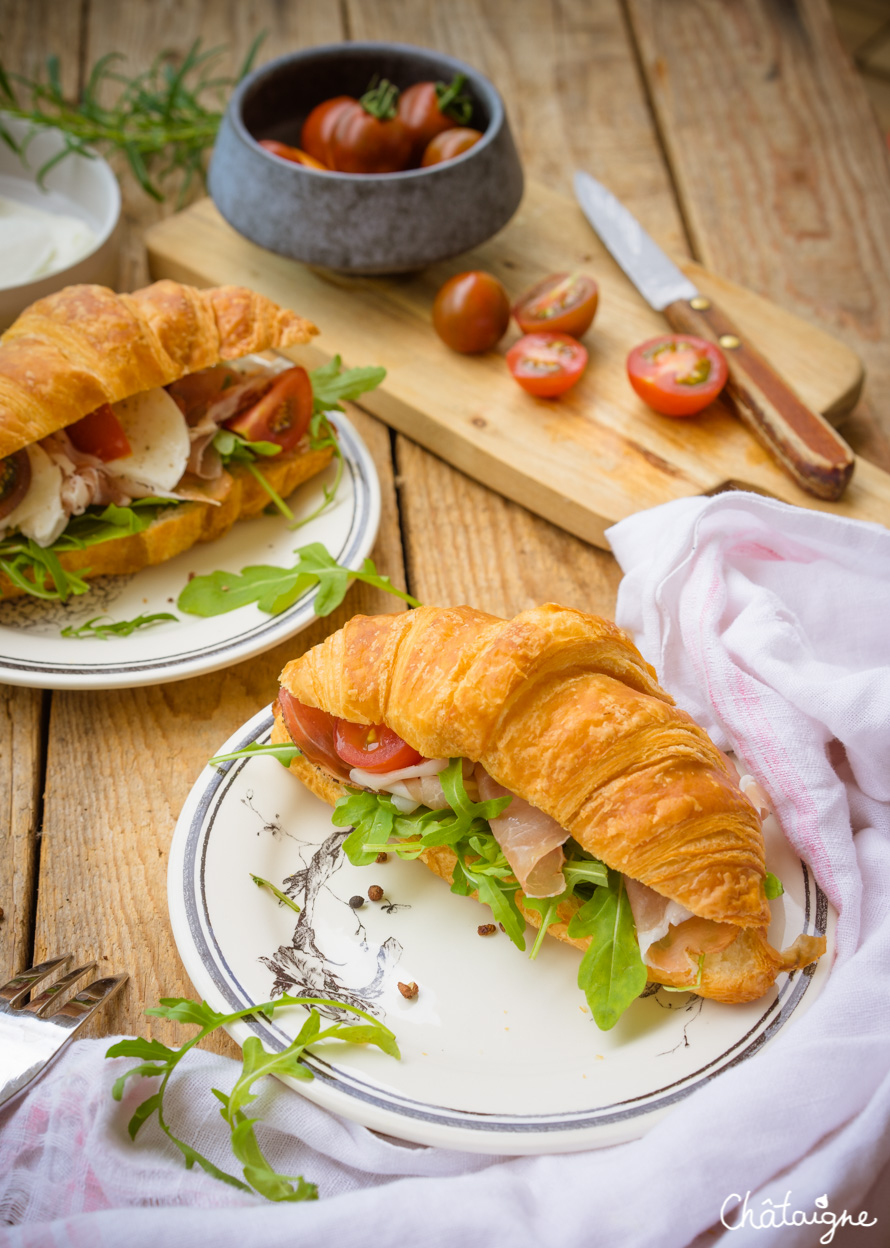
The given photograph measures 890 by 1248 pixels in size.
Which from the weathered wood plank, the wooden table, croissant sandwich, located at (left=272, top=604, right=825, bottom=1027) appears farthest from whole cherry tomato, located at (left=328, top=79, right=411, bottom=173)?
croissant sandwich, located at (left=272, top=604, right=825, bottom=1027)

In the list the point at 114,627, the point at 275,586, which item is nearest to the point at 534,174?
the point at 275,586

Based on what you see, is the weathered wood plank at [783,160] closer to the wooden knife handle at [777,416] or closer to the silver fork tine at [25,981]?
the wooden knife handle at [777,416]

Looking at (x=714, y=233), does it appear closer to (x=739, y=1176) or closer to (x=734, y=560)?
(x=734, y=560)

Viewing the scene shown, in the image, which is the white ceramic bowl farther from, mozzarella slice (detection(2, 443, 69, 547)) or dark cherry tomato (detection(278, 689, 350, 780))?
dark cherry tomato (detection(278, 689, 350, 780))

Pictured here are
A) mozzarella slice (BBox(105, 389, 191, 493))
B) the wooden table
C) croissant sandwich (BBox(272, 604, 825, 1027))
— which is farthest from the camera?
mozzarella slice (BBox(105, 389, 191, 493))

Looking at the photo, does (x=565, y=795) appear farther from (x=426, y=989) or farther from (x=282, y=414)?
(x=282, y=414)

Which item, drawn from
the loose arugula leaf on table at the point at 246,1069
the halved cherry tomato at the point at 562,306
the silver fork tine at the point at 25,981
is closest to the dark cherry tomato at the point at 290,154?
the halved cherry tomato at the point at 562,306

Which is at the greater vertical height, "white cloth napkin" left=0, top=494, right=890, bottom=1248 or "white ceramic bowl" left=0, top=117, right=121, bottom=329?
"white ceramic bowl" left=0, top=117, right=121, bottom=329

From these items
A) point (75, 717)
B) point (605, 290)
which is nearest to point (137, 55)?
point (605, 290)
